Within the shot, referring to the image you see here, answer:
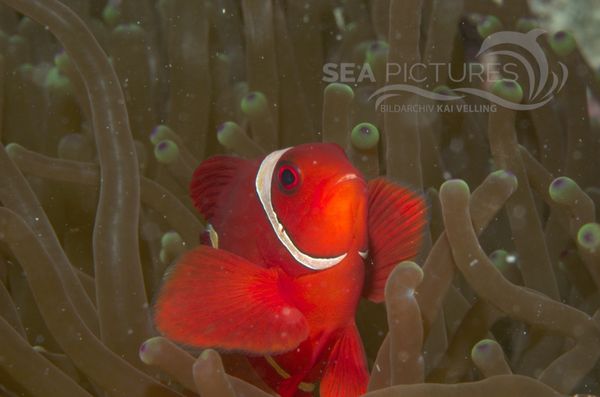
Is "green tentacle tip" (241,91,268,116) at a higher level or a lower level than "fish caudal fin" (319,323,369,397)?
higher

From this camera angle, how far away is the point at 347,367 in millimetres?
984

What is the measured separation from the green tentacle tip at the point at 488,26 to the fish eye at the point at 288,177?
820 mm

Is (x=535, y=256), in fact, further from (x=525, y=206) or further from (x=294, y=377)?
(x=294, y=377)

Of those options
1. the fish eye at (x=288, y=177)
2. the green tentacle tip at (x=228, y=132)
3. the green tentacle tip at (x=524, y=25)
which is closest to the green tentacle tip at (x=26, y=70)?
the green tentacle tip at (x=228, y=132)

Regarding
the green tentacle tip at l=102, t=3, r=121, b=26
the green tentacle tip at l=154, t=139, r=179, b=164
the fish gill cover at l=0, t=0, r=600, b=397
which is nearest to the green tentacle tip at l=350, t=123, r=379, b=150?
the fish gill cover at l=0, t=0, r=600, b=397

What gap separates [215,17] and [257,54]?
0.81 ft

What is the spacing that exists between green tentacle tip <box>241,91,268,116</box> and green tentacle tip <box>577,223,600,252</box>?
2.06 feet

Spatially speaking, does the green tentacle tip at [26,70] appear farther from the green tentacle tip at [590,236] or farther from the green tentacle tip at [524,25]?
the green tentacle tip at [590,236]

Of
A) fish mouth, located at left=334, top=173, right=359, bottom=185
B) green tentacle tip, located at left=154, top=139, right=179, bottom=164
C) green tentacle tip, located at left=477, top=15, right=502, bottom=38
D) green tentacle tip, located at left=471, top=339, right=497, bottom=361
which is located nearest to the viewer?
fish mouth, located at left=334, top=173, right=359, bottom=185

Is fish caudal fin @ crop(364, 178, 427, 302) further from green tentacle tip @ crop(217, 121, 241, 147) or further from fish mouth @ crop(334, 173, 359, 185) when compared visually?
green tentacle tip @ crop(217, 121, 241, 147)

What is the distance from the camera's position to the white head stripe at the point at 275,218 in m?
0.88

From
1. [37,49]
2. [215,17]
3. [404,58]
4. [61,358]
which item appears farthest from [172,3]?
[61,358]

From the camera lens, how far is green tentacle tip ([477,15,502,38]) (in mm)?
1527

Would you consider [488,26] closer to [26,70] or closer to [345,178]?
[345,178]
